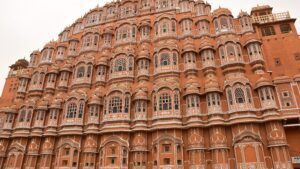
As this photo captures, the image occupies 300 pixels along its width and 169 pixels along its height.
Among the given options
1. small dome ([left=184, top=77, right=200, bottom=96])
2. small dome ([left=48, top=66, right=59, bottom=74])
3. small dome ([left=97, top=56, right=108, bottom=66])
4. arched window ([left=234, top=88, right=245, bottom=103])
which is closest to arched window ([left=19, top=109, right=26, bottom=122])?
small dome ([left=48, top=66, right=59, bottom=74])

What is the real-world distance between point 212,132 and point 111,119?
453 inches

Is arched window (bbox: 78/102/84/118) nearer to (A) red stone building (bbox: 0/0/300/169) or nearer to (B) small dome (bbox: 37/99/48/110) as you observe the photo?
(A) red stone building (bbox: 0/0/300/169)

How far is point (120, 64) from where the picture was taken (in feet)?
96.5

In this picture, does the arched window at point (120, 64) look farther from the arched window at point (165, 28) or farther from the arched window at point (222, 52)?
the arched window at point (222, 52)

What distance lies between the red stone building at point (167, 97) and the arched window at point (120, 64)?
15 cm

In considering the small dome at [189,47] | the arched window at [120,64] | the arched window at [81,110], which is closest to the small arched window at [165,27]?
the small dome at [189,47]

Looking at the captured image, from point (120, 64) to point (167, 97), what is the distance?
8670 mm

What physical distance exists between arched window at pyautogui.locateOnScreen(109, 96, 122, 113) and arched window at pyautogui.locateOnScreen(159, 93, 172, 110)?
5.04 metres

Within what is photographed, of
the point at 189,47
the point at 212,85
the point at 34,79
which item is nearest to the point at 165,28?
the point at 189,47

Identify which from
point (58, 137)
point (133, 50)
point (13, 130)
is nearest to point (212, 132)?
point (133, 50)

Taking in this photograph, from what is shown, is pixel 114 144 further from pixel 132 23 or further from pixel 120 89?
pixel 132 23

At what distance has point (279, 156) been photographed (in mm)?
19781

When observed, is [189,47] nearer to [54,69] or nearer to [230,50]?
[230,50]

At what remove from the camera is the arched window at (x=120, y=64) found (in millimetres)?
29134
